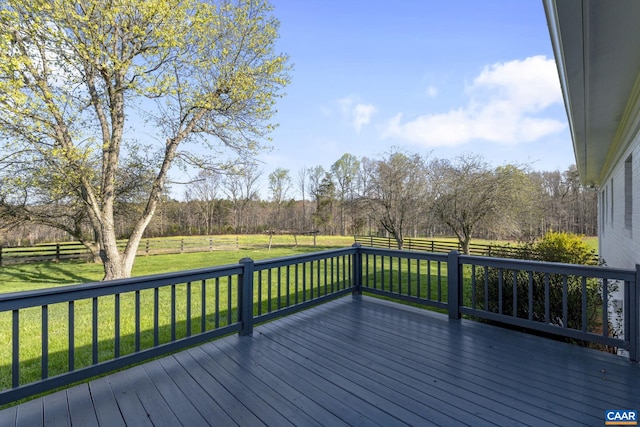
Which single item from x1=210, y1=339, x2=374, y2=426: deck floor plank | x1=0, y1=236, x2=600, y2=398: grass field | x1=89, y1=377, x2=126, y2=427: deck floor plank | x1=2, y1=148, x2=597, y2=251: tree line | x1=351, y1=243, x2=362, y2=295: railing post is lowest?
x1=0, y1=236, x2=600, y2=398: grass field

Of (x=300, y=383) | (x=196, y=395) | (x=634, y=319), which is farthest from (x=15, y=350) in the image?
(x=634, y=319)

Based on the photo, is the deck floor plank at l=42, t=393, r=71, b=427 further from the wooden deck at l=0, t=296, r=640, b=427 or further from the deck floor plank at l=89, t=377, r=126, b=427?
the deck floor plank at l=89, t=377, r=126, b=427

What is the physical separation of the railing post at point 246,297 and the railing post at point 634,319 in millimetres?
3416

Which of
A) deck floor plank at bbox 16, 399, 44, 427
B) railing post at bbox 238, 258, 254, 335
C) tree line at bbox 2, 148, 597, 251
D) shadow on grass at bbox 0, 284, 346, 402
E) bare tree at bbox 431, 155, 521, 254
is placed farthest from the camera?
tree line at bbox 2, 148, 597, 251

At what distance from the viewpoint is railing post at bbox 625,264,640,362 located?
249 centimetres

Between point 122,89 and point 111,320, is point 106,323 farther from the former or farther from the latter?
point 122,89

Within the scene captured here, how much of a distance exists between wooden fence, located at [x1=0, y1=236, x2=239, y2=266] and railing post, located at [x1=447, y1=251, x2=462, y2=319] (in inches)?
688

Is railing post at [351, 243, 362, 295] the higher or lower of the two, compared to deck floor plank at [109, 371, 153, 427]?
higher

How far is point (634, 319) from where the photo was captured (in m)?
2.52

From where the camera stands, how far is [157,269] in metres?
12.0

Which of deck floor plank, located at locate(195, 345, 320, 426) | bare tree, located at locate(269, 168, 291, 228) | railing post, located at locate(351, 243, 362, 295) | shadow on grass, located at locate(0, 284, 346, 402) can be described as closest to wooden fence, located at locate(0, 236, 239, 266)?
bare tree, located at locate(269, 168, 291, 228)

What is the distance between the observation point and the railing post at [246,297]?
126 inches

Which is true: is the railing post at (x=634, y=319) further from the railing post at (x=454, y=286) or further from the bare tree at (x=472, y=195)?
the bare tree at (x=472, y=195)

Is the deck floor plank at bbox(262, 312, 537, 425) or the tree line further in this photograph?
the tree line
